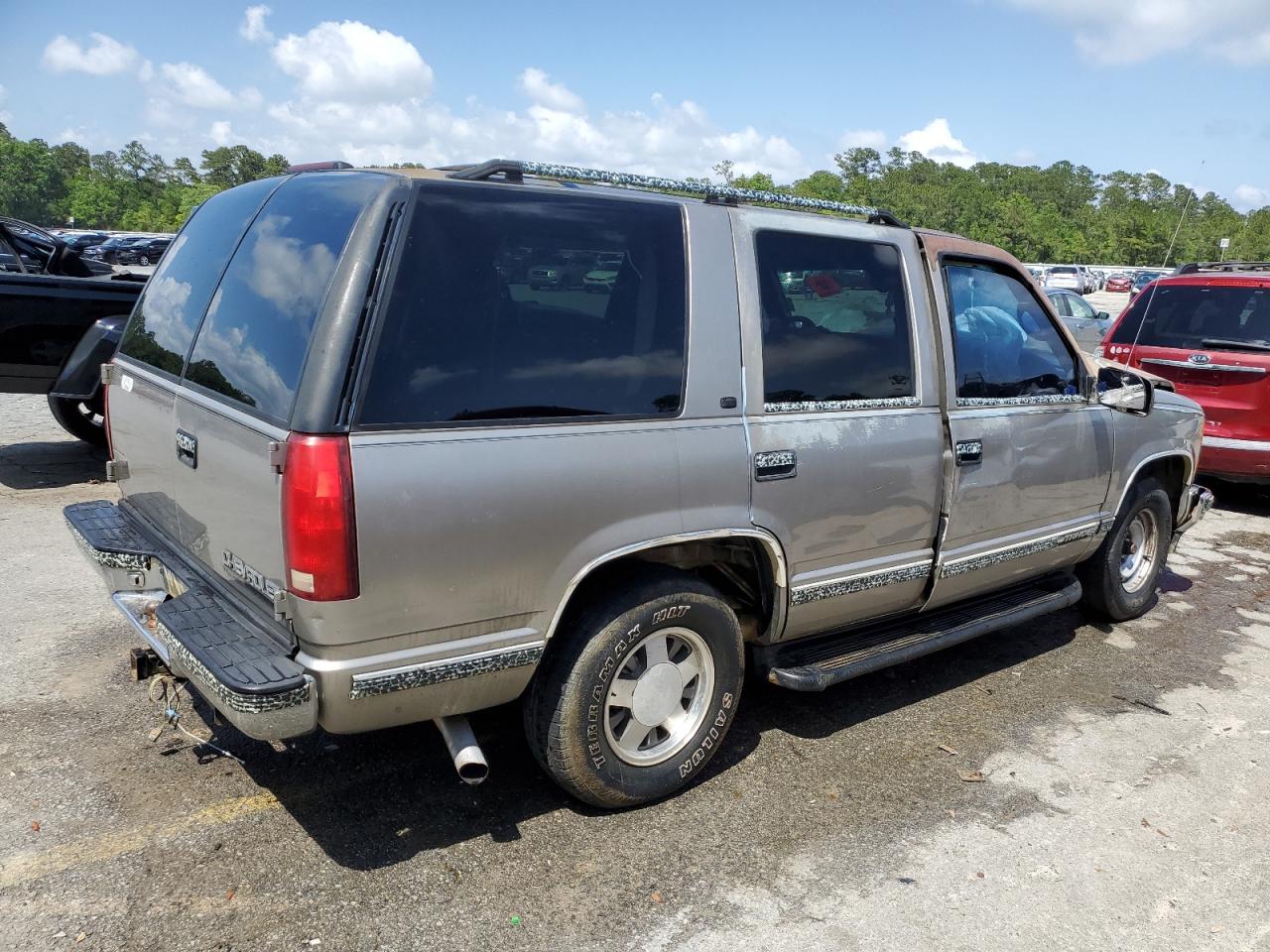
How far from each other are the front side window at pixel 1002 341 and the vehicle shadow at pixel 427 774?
151 cm

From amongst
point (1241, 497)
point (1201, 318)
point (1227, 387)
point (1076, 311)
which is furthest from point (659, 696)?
point (1076, 311)

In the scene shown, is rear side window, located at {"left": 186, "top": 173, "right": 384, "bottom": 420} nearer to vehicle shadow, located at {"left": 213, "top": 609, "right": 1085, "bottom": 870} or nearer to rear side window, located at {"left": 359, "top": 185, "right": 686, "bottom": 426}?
rear side window, located at {"left": 359, "top": 185, "right": 686, "bottom": 426}

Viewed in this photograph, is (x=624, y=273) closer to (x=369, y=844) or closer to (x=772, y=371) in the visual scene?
(x=772, y=371)

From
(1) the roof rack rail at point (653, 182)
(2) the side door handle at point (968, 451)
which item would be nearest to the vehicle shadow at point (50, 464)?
(1) the roof rack rail at point (653, 182)

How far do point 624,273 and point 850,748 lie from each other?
2.17m

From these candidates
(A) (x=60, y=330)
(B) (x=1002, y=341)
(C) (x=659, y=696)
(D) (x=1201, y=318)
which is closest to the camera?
(C) (x=659, y=696)

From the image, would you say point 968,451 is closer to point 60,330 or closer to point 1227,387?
point 1227,387

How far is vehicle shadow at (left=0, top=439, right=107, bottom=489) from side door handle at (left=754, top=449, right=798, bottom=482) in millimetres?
6184

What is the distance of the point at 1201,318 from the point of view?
839cm

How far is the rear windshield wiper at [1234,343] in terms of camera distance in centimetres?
791

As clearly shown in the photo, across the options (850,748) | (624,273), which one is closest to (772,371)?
(624,273)

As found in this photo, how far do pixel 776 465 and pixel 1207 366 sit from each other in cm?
628

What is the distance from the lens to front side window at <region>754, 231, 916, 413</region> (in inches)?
141

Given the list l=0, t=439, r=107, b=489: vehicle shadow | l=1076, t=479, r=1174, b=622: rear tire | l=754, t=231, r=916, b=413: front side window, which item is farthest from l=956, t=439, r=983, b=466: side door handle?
l=0, t=439, r=107, b=489: vehicle shadow
